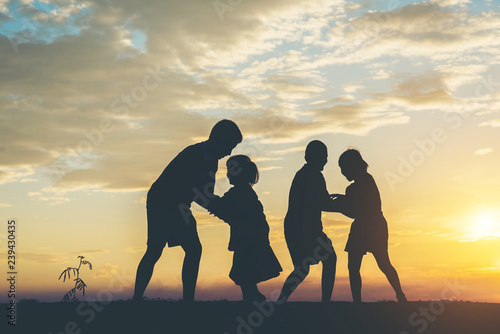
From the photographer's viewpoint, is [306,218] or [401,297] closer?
[306,218]

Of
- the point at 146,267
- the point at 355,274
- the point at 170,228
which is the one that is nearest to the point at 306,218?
the point at 355,274

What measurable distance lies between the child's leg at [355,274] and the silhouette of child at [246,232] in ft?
4.51

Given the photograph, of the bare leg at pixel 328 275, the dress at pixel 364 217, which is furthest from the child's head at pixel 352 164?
the bare leg at pixel 328 275

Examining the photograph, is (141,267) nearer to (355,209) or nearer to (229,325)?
(229,325)

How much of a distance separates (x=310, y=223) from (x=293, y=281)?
1.01 meters

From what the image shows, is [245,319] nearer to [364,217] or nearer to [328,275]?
[328,275]

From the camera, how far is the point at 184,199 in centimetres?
895

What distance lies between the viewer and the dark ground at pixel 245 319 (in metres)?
8.24

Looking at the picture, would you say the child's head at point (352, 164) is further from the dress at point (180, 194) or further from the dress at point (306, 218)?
the dress at point (180, 194)

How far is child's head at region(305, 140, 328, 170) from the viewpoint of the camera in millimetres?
9883

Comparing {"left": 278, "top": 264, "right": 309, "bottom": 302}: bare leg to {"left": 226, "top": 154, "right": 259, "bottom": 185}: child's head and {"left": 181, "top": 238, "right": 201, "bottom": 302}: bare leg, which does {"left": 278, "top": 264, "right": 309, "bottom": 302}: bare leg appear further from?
{"left": 226, "top": 154, "right": 259, "bottom": 185}: child's head

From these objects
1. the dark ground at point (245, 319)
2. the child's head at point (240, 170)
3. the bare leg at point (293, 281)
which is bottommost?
the dark ground at point (245, 319)

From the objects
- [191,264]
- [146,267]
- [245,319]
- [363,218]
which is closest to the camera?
[245,319]

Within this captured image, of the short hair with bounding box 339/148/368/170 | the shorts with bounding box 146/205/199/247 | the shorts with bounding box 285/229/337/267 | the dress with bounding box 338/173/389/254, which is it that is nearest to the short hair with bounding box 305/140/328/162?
the short hair with bounding box 339/148/368/170
